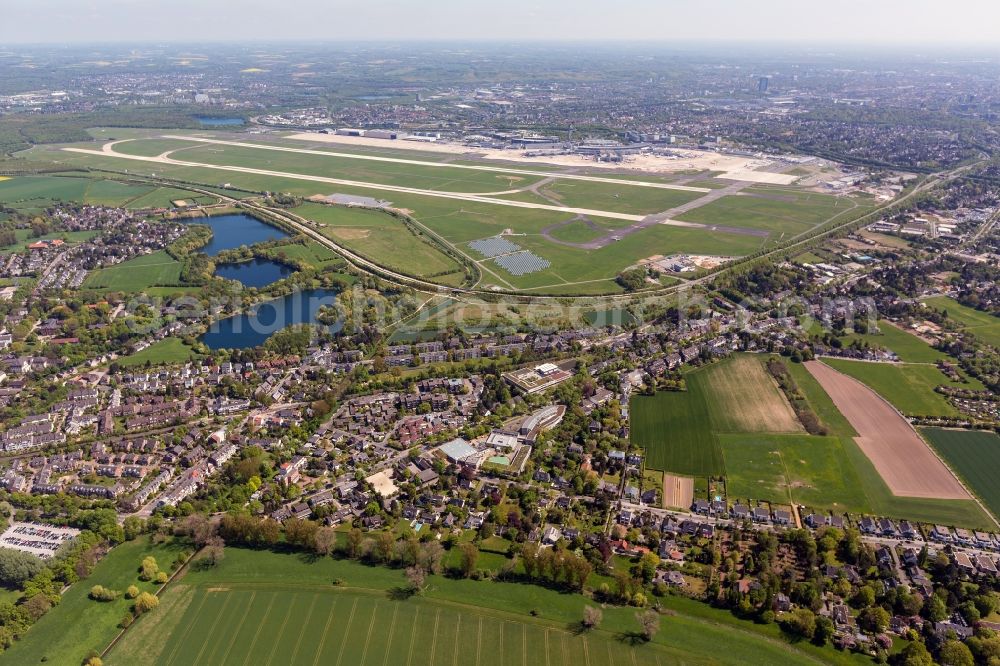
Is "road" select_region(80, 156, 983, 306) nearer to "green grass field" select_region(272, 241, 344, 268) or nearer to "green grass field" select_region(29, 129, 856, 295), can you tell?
"green grass field" select_region(272, 241, 344, 268)

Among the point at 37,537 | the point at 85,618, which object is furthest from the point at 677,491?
the point at 37,537

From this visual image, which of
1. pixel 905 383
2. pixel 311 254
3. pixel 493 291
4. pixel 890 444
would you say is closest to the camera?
pixel 890 444

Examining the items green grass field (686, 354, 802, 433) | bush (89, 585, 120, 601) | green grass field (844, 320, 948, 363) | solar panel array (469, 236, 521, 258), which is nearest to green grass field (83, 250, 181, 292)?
solar panel array (469, 236, 521, 258)

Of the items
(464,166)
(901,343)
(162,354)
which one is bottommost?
(162,354)

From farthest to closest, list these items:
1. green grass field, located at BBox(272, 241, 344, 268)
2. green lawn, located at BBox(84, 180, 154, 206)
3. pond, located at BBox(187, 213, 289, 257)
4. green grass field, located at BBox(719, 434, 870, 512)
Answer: green lawn, located at BBox(84, 180, 154, 206) → pond, located at BBox(187, 213, 289, 257) → green grass field, located at BBox(272, 241, 344, 268) → green grass field, located at BBox(719, 434, 870, 512)

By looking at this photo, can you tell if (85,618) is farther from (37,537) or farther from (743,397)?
(743,397)

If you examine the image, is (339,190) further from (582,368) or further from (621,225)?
(582,368)
